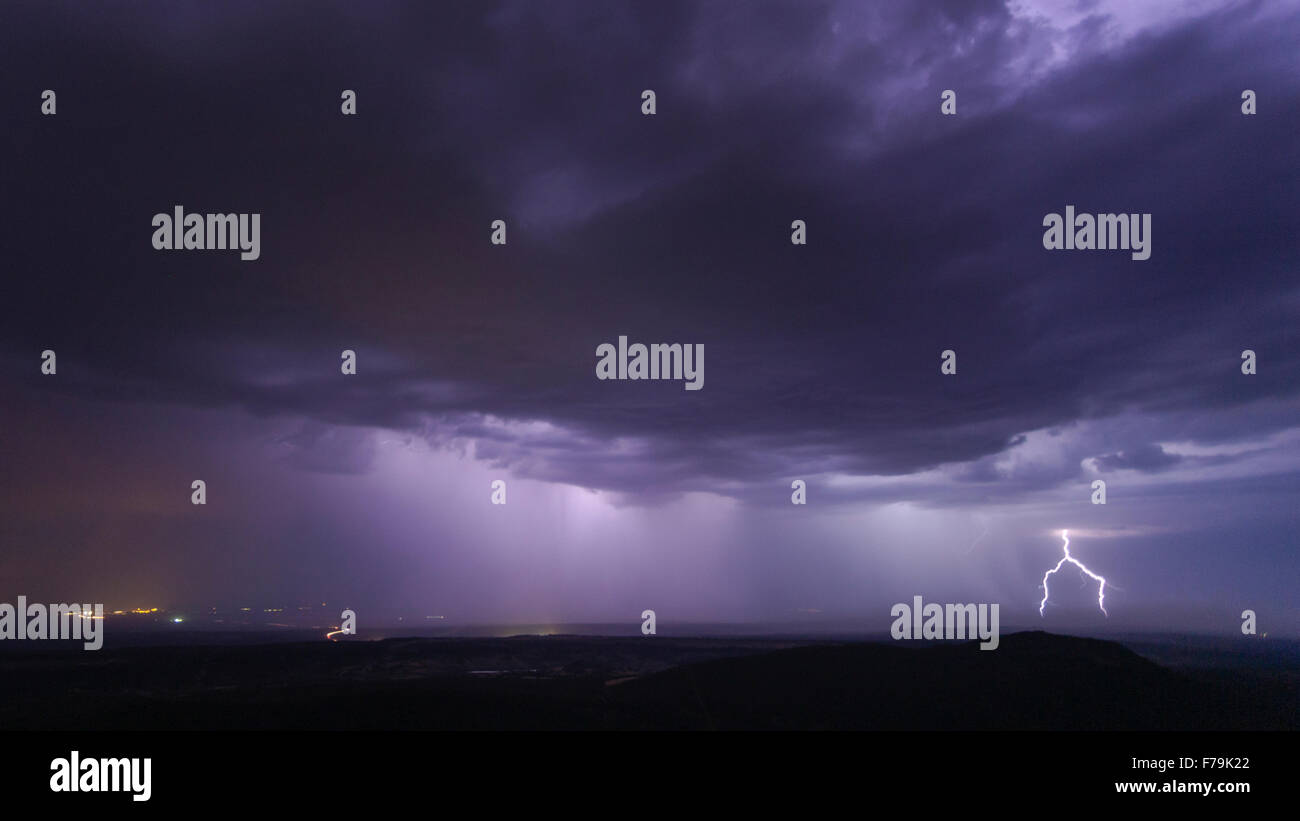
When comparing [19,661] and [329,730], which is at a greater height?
[329,730]
